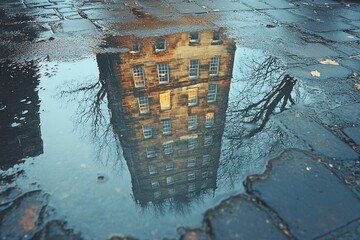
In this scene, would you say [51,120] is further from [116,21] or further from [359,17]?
[359,17]

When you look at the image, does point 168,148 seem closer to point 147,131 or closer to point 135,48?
point 147,131

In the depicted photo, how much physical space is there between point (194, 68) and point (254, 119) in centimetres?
227

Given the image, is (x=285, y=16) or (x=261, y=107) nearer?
(x=261, y=107)

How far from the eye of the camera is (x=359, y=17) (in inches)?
480

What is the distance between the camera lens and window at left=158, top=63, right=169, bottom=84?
626 centimetres

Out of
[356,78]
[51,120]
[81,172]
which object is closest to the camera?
[81,172]

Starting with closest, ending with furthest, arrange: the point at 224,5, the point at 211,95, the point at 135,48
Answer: the point at 211,95 < the point at 135,48 < the point at 224,5

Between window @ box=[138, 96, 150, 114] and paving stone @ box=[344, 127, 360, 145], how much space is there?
3812 millimetres

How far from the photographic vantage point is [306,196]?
369cm

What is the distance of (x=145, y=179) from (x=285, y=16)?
10.9 m

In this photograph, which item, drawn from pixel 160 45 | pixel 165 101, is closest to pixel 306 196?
pixel 165 101

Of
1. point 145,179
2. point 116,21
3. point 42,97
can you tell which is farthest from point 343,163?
→ point 116,21

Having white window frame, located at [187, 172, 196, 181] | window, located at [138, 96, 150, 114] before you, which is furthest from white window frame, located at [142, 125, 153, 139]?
white window frame, located at [187, 172, 196, 181]

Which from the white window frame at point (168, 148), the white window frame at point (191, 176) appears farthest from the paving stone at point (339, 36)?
the white window frame at point (191, 176)
